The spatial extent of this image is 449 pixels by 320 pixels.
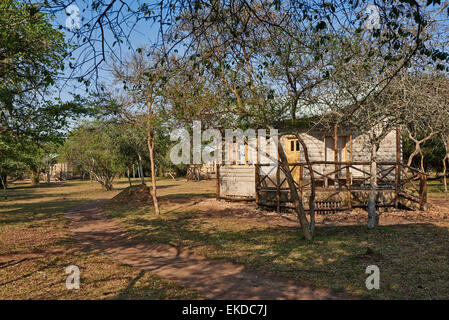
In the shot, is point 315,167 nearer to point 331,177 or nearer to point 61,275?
point 331,177

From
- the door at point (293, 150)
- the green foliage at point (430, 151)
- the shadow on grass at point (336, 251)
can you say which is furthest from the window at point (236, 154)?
the green foliage at point (430, 151)

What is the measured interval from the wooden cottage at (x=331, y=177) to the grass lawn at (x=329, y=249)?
2.18 metres

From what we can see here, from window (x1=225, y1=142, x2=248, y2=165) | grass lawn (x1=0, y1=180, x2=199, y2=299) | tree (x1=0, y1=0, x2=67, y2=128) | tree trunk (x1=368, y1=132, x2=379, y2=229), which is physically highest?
tree (x1=0, y1=0, x2=67, y2=128)

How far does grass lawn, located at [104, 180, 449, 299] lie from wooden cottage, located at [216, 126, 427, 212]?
2.18 metres

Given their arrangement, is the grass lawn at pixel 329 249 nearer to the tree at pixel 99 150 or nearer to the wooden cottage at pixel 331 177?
the wooden cottage at pixel 331 177

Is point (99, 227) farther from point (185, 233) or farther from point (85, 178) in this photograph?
point (85, 178)

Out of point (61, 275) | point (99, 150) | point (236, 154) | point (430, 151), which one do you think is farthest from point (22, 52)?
point (430, 151)

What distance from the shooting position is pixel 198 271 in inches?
259

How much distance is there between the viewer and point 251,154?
748 inches

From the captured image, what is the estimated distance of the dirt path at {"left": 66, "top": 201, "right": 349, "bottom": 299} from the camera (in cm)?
528

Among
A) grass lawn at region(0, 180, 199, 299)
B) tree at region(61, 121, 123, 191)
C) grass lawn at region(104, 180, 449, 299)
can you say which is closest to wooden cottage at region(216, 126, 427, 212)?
grass lawn at region(104, 180, 449, 299)

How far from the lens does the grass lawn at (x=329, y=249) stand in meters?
5.61

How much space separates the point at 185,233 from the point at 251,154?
9217 millimetres

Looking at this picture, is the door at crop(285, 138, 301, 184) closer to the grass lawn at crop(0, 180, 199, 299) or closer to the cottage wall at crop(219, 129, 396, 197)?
the cottage wall at crop(219, 129, 396, 197)
